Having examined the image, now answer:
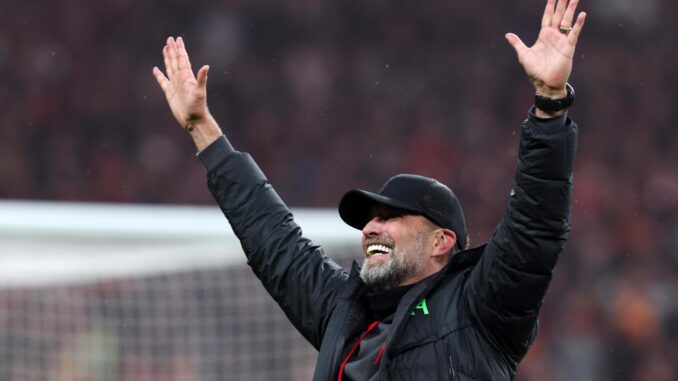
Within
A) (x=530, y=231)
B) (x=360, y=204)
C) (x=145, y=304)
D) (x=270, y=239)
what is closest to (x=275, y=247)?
(x=270, y=239)

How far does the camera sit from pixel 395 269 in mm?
2863

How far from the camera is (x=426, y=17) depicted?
1137 centimetres

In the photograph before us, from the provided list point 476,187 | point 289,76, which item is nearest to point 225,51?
point 289,76

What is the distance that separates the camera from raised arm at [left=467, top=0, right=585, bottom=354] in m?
2.54

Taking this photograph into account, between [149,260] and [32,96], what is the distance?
19.3 ft

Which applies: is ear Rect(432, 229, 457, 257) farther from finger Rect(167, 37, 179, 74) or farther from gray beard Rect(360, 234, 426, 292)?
finger Rect(167, 37, 179, 74)

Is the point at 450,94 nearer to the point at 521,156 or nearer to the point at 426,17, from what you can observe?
the point at 426,17

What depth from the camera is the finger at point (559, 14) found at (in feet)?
8.71

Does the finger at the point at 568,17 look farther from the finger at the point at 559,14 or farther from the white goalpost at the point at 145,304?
the white goalpost at the point at 145,304

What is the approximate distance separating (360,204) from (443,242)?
0.76ft

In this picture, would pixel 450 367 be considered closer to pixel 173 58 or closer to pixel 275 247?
pixel 275 247

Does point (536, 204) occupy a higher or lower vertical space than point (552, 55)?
lower

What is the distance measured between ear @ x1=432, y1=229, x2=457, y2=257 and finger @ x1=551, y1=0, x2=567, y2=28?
0.57m

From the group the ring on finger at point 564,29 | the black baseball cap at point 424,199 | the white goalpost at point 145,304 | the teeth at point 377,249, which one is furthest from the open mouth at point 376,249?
the white goalpost at point 145,304
